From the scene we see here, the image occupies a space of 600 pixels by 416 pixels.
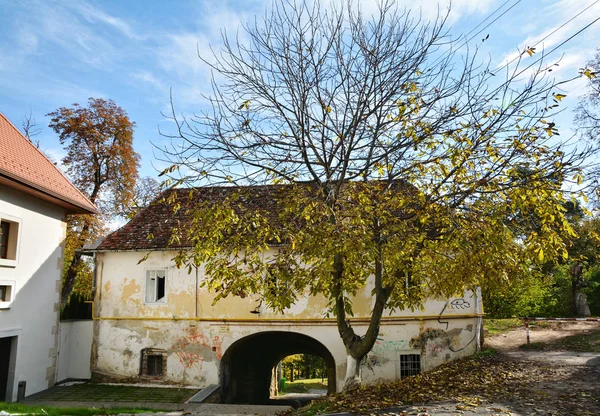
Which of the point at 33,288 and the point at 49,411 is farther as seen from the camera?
the point at 33,288

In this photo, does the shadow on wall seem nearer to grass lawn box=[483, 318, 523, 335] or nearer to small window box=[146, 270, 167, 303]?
small window box=[146, 270, 167, 303]

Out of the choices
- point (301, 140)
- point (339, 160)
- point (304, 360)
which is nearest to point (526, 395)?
point (339, 160)

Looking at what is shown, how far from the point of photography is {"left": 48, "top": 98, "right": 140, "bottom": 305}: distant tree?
26.0 metres

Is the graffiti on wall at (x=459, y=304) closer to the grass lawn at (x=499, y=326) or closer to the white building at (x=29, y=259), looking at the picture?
the grass lawn at (x=499, y=326)

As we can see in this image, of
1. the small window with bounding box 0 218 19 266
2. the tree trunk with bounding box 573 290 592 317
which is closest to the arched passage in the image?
the small window with bounding box 0 218 19 266

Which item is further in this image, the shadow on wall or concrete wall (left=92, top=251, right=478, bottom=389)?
concrete wall (left=92, top=251, right=478, bottom=389)

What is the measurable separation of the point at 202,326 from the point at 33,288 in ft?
18.5

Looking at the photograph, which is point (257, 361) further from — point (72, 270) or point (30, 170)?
point (30, 170)

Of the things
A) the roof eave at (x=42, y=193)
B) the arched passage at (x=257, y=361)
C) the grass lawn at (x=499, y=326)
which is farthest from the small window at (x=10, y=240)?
the grass lawn at (x=499, y=326)

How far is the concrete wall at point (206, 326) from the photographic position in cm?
1628

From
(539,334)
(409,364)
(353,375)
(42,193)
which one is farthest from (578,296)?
(42,193)

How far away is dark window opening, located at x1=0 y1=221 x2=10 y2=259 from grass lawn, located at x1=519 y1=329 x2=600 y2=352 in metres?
16.4

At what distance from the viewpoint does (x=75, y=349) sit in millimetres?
18266

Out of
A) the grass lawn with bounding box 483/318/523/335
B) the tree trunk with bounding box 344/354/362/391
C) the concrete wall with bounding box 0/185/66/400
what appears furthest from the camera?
the grass lawn with bounding box 483/318/523/335
